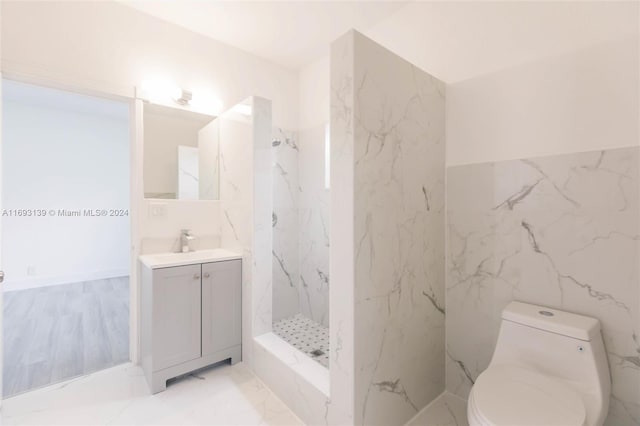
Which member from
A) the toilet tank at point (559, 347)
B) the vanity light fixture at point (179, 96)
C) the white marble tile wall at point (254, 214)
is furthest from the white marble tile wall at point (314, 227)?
the toilet tank at point (559, 347)

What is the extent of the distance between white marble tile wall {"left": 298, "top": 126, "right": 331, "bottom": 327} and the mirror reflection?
2.95 ft

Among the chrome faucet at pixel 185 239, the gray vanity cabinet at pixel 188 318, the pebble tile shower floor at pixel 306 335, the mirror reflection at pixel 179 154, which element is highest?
the mirror reflection at pixel 179 154

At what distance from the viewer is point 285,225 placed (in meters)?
2.96

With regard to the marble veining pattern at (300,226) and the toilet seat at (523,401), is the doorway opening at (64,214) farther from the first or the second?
the toilet seat at (523,401)

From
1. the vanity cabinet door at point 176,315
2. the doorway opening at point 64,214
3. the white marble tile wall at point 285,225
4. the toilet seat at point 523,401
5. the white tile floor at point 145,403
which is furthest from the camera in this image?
the doorway opening at point 64,214

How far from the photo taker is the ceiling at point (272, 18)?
209cm

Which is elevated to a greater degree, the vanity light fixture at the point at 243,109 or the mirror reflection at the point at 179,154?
the vanity light fixture at the point at 243,109

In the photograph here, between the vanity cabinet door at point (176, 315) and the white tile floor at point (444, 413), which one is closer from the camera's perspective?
the white tile floor at point (444, 413)

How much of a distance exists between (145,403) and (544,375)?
217cm

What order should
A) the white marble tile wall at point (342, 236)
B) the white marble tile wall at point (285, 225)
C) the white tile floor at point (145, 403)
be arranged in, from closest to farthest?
1. the white marble tile wall at point (342, 236)
2. the white tile floor at point (145, 403)
3. the white marble tile wall at point (285, 225)

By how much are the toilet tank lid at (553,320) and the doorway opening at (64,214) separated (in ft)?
10.2

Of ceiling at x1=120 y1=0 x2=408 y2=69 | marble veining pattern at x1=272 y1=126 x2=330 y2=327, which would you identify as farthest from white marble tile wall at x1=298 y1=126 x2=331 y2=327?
ceiling at x1=120 y1=0 x2=408 y2=69

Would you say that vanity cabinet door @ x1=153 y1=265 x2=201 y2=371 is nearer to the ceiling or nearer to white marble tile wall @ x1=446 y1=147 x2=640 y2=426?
white marble tile wall @ x1=446 y1=147 x2=640 y2=426

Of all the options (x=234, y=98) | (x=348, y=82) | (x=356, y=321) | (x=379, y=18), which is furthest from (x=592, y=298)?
(x=234, y=98)
